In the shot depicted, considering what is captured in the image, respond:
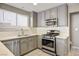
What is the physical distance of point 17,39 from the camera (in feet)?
4.71

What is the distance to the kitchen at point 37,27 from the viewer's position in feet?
3.95

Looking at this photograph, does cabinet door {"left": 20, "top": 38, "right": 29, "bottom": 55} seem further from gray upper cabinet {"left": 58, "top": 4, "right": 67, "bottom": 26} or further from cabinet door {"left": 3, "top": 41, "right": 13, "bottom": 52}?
gray upper cabinet {"left": 58, "top": 4, "right": 67, "bottom": 26}

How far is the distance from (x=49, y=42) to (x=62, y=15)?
54 cm

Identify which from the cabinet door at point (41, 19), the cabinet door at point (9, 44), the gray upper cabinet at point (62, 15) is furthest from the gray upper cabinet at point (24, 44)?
the gray upper cabinet at point (62, 15)

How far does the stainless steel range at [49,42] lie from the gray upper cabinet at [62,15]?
0.21 meters

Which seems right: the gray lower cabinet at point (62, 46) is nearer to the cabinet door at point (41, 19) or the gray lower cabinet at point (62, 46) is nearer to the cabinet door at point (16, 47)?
the cabinet door at point (41, 19)

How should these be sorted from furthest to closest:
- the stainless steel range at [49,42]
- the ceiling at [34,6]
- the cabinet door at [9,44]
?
the stainless steel range at [49,42] < the cabinet door at [9,44] < the ceiling at [34,6]

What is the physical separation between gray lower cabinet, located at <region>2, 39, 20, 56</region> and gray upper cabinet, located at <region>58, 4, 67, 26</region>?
782mm

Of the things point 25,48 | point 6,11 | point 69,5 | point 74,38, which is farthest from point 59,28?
point 6,11

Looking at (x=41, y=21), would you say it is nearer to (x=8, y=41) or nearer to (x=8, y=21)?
(x=8, y=21)

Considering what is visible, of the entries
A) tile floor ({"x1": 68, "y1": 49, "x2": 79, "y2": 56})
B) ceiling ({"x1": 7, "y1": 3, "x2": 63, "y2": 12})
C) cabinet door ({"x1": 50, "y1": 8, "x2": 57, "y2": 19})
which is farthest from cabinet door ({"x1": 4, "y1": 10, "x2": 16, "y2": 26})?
tile floor ({"x1": 68, "y1": 49, "x2": 79, "y2": 56})

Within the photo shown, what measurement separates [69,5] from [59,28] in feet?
1.21

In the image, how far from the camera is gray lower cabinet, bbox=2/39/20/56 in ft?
4.25

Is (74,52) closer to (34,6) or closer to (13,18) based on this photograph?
(34,6)
